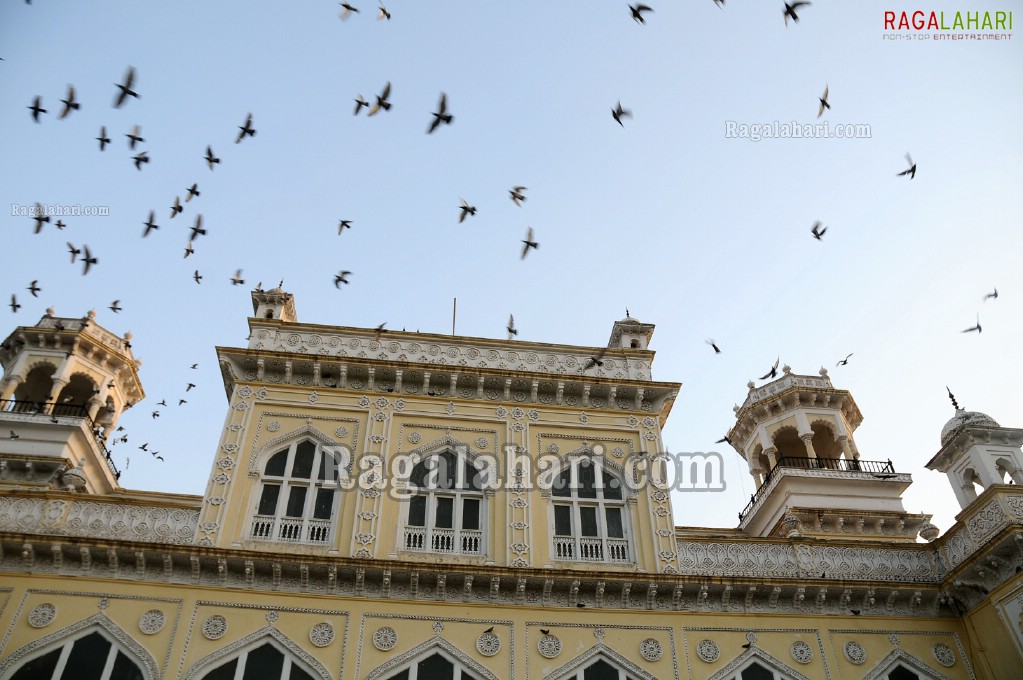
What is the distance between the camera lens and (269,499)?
1766 centimetres

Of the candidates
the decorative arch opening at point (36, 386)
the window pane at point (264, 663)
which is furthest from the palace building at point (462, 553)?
the decorative arch opening at point (36, 386)

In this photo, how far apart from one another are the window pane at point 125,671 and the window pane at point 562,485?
8.79 metres

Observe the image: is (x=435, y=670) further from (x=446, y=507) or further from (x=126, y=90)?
(x=126, y=90)

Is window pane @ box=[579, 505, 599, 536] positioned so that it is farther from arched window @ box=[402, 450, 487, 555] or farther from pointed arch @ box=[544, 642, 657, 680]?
pointed arch @ box=[544, 642, 657, 680]

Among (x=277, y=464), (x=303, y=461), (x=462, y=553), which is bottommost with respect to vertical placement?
(x=462, y=553)

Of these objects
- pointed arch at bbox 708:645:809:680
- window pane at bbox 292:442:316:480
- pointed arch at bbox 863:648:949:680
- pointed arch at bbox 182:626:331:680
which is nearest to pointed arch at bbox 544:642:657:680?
pointed arch at bbox 708:645:809:680

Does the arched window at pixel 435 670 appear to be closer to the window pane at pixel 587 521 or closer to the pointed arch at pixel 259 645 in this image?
the pointed arch at pixel 259 645

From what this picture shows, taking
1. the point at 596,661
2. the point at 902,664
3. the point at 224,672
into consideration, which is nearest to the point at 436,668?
the point at 596,661

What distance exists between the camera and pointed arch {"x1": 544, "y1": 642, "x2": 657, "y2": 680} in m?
15.6

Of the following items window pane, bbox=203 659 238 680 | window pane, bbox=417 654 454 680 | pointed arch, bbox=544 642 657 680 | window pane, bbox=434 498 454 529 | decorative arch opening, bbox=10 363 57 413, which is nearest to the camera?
window pane, bbox=203 659 238 680

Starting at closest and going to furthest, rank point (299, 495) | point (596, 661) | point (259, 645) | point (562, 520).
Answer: point (259, 645) → point (596, 661) → point (299, 495) → point (562, 520)

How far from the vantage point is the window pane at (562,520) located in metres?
18.0

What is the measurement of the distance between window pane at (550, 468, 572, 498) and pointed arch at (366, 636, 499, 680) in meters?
4.30

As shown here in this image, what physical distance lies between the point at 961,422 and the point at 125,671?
60.8ft
